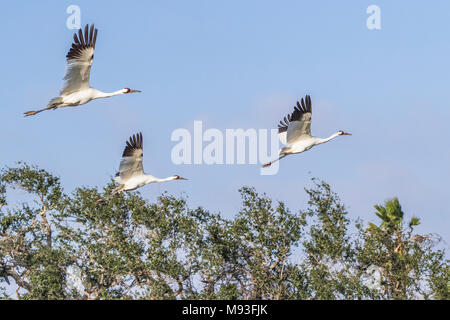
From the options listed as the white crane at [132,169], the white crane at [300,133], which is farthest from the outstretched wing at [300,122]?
the white crane at [132,169]

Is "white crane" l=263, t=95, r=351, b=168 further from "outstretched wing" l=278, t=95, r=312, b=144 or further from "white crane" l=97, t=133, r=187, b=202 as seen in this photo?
"white crane" l=97, t=133, r=187, b=202

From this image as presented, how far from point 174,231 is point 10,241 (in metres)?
8.19

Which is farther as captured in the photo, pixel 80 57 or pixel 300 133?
pixel 300 133

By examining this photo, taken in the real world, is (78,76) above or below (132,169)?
above

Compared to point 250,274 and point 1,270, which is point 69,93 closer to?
point 250,274

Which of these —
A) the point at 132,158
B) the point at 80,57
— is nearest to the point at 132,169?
the point at 132,158

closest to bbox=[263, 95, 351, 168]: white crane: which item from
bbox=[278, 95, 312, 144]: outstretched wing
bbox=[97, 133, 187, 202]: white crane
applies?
→ bbox=[278, 95, 312, 144]: outstretched wing

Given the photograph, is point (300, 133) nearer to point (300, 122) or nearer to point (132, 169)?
point (300, 122)

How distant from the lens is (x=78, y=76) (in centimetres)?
2938

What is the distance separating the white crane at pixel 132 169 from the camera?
98.6 ft

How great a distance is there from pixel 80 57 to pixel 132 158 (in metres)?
3.47

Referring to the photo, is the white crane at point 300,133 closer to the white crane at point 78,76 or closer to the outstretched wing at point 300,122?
the outstretched wing at point 300,122

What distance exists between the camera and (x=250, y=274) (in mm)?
37969
